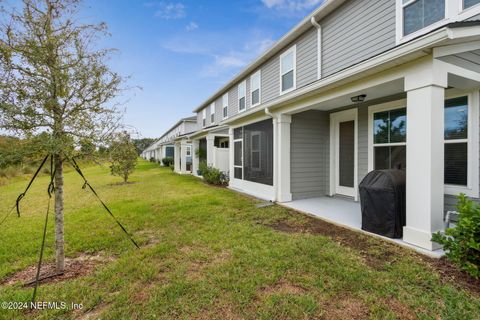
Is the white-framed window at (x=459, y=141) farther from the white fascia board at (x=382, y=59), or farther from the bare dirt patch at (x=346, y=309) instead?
the bare dirt patch at (x=346, y=309)

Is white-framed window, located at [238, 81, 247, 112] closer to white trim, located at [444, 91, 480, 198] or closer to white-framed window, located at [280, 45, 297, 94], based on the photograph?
white-framed window, located at [280, 45, 297, 94]

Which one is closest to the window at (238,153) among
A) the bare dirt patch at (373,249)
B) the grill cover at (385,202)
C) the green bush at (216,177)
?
the green bush at (216,177)

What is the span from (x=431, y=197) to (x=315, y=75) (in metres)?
5.20

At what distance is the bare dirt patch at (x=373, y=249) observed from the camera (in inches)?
109

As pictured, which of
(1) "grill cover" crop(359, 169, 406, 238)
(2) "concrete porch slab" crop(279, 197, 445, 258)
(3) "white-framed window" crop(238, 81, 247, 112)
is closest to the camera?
(2) "concrete porch slab" crop(279, 197, 445, 258)

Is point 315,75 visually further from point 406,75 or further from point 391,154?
point 406,75

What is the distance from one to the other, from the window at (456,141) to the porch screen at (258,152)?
4.27 metres

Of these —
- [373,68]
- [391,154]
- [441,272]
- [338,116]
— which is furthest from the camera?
[338,116]

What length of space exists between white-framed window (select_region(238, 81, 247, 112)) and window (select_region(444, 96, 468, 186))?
866 cm

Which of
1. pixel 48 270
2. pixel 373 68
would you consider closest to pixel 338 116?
pixel 373 68

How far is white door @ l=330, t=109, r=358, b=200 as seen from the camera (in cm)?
681

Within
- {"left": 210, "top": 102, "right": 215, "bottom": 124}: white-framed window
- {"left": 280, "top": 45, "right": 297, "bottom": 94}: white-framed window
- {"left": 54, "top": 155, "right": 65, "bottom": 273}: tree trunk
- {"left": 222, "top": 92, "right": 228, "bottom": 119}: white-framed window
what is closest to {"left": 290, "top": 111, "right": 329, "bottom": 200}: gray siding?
{"left": 280, "top": 45, "right": 297, "bottom": 94}: white-framed window

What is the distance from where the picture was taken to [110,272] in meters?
3.10

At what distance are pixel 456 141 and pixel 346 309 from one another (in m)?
4.24
